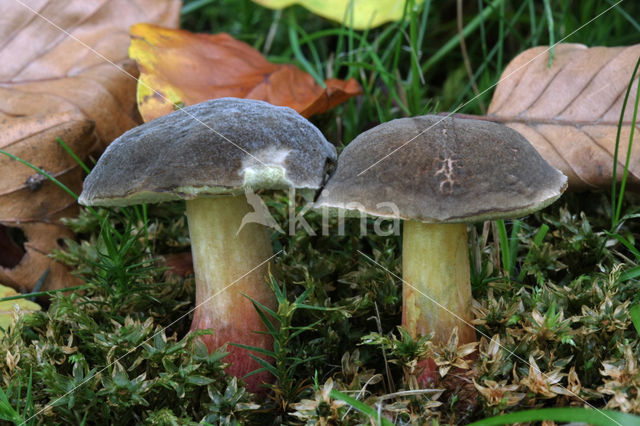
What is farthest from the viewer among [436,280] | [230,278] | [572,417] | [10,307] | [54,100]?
[54,100]

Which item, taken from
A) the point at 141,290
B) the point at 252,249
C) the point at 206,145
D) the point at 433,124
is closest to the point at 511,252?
the point at 433,124

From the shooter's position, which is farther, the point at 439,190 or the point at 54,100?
the point at 54,100

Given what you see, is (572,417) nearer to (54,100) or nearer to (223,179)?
(223,179)

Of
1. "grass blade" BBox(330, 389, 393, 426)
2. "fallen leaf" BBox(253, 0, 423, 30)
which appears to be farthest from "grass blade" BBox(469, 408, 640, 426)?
"fallen leaf" BBox(253, 0, 423, 30)

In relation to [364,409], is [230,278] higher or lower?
higher

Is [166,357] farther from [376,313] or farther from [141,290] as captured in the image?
[376,313]

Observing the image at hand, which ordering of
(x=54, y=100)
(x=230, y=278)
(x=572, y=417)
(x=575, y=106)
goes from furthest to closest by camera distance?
(x=54, y=100) → (x=575, y=106) → (x=230, y=278) → (x=572, y=417)

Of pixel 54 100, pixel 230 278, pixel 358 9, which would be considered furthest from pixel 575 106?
pixel 54 100

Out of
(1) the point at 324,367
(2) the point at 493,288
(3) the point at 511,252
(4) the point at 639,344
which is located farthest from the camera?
(3) the point at 511,252
